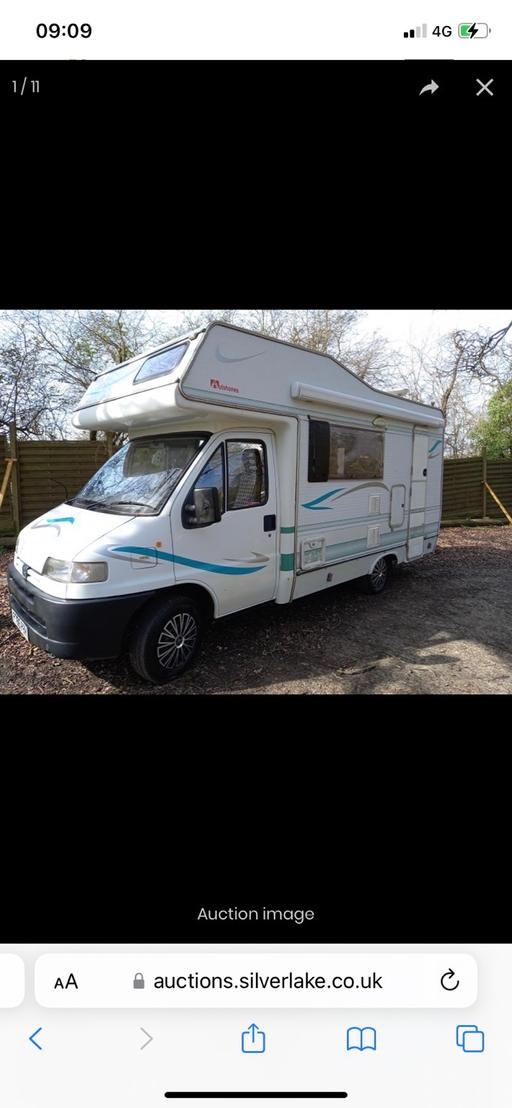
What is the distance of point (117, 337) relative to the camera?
40.1 feet

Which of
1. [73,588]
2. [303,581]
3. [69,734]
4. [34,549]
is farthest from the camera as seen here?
[303,581]

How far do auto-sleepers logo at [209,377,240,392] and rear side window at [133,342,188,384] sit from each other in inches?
11.5

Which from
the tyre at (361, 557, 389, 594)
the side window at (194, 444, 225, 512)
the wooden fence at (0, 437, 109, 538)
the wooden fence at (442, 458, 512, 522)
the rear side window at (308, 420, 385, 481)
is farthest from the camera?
the wooden fence at (442, 458, 512, 522)

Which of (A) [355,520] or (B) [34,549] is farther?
(A) [355,520]

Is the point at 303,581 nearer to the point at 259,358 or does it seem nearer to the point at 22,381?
the point at 259,358

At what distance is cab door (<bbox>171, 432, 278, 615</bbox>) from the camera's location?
341 centimetres

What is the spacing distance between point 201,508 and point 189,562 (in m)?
0.45

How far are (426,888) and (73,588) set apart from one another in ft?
8.20

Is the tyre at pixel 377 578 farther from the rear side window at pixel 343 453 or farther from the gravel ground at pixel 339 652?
the rear side window at pixel 343 453
